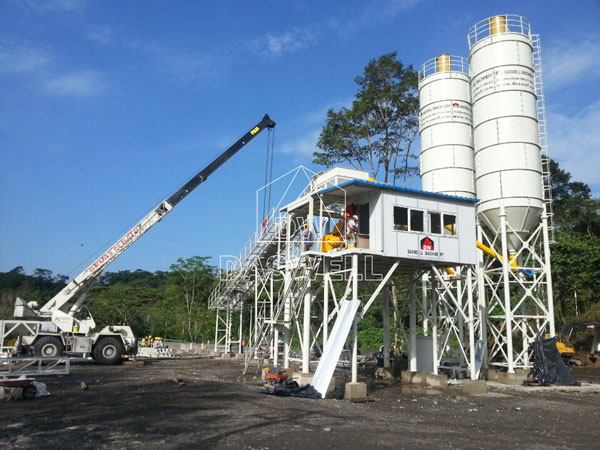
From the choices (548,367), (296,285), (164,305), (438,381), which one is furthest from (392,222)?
(164,305)

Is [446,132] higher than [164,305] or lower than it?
higher

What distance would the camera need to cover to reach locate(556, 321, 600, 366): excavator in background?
27.5 m

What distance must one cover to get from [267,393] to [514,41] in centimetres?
1864

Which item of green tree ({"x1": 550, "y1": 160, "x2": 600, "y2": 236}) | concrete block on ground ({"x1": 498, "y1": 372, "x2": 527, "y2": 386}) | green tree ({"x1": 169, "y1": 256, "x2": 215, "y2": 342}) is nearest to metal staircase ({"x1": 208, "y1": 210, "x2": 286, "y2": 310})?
concrete block on ground ({"x1": 498, "y1": 372, "x2": 527, "y2": 386})

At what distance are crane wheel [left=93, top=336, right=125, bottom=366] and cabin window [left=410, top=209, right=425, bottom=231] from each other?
17.3 m

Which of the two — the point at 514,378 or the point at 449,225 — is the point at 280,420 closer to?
the point at 449,225

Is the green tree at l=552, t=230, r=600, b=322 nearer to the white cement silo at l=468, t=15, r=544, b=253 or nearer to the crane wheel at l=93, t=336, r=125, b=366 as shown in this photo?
the white cement silo at l=468, t=15, r=544, b=253

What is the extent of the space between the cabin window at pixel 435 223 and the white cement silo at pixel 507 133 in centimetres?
517

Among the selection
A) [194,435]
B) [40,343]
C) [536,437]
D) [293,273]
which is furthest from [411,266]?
[40,343]

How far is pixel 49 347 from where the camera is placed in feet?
82.1

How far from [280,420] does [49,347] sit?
725 inches

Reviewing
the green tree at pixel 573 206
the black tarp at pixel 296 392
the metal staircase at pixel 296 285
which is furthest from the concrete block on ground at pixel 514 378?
the green tree at pixel 573 206

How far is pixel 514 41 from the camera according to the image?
23281 mm

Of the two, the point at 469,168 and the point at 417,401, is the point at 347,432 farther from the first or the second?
the point at 469,168
